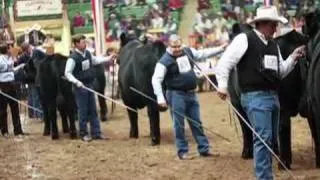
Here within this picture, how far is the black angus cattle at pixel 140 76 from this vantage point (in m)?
12.3

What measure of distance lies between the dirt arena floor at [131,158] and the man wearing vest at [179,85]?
1.60ft

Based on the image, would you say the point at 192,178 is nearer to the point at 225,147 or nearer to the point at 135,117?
the point at 225,147

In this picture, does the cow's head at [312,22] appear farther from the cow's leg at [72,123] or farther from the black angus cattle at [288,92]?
the cow's leg at [72,123]

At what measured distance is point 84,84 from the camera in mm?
13180

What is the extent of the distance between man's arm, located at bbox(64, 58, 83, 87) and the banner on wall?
14487 mm

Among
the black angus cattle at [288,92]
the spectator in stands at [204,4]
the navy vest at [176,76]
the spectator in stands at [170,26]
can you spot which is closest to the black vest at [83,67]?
the navy vest at [176,76]

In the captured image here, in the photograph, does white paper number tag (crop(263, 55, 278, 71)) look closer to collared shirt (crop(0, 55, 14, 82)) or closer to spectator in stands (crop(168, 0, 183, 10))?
collared shirt (crop(0, 55, 14, 82))

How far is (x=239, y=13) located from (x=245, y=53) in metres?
18.9

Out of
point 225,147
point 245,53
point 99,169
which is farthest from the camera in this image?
point 225,147

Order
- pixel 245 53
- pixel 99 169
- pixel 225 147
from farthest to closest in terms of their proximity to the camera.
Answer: pixel 225 147 < pixel 99 169 < pixel 245 53

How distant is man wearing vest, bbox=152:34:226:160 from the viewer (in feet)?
34.1

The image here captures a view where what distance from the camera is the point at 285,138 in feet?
30.1

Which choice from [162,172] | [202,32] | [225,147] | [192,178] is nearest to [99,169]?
[162,172]

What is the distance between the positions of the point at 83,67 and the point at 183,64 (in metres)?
3.21
